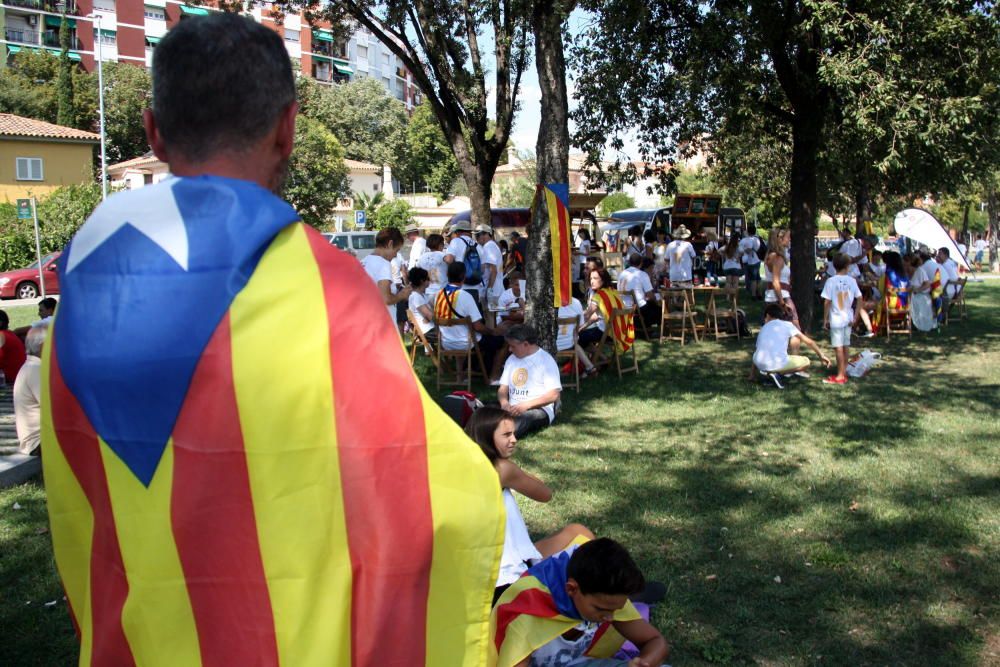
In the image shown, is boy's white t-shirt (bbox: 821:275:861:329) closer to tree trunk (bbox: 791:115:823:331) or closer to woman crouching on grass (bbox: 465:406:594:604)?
tree trunk (bbox: 791:115:823:331)

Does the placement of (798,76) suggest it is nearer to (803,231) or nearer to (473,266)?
(803,231)

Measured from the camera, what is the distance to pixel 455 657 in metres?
1.36

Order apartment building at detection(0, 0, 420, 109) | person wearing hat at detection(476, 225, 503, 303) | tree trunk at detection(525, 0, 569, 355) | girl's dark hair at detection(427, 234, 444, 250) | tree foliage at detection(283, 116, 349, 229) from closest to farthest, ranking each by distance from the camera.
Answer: tree trunk at detection(525, 0, 569, 355), person wearing hat at detection(476, 225, 503, 303), girl's dark hair at detection(427, 234, 444, 250), tree foliage at detection(283, 116, 349, 229), apartment building at detection(0, 0, 420, 109)

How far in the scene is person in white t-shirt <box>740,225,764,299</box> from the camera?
2136 cm

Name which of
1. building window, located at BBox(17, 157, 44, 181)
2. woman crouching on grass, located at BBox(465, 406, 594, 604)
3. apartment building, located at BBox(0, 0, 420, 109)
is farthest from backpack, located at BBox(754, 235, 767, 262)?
apartment building, located at BBox(0, 0, 420, 109)

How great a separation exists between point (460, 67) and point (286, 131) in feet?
55.1

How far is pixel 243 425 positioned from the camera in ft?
4.01

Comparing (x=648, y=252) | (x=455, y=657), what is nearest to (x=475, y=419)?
(x=455, y=657)

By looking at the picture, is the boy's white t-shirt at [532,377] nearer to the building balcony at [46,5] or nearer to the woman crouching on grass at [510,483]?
the woman crouching on grass at [510,483]

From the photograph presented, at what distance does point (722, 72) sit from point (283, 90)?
12815mm

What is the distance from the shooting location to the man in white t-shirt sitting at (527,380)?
8.30 metres

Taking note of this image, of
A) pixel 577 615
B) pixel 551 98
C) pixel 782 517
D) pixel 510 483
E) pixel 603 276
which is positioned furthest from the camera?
pixel 603 276

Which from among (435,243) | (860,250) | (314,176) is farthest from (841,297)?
(314,176)

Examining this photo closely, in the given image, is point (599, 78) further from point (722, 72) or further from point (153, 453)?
point (153, 453)
